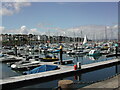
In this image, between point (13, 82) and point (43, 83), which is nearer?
point (13, 82)

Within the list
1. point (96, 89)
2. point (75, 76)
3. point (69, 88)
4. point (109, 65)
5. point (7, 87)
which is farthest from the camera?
point (109, 65)

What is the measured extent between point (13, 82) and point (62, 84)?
825 centimetres

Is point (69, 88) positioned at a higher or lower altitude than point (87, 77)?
higher

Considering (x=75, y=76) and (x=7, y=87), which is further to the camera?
(x=75, y=76)

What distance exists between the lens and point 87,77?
19672 mm

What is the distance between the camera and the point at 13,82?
14695 millimetres

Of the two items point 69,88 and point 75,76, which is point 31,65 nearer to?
point 75,76

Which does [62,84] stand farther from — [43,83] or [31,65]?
[31,65]

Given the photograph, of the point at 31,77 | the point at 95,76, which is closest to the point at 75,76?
the point at 95,76

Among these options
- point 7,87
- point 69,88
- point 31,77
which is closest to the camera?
point 69,88

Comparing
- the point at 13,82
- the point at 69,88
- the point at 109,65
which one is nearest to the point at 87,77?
the point at 109,65

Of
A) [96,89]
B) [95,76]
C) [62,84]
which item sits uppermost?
[62,84]

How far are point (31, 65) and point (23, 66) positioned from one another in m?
1.49

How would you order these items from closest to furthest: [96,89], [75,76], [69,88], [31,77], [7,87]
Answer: [69,88]
[96,89]
[7,87]
[31,77]
[75,76]
